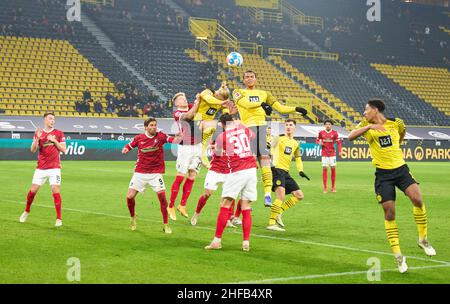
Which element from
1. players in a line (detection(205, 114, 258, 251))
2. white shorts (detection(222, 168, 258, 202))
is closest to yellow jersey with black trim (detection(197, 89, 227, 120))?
players in a line (detection(205, 114, 258, 251))

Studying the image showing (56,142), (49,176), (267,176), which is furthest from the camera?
(267,176)

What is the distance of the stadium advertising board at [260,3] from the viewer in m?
67.2

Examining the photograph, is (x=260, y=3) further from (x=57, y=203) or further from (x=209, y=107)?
(x=57, y=203)

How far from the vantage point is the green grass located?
9.34 meters

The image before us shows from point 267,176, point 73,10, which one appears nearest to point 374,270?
point 267,176

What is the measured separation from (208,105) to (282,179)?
222 centimetres

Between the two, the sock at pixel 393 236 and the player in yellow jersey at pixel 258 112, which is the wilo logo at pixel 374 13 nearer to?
the player in yellow jersey at pixel 258 112

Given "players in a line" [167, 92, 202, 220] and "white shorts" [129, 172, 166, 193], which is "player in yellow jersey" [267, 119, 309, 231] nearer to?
"players in a line" [167, 92, 202, 220]

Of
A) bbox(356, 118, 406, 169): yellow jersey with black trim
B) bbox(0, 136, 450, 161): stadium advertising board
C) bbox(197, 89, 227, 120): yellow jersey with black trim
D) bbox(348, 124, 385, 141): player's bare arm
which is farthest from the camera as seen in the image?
bbox(0, 136, 450, 161): stadium advertising board

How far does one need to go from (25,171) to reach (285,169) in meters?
18.5

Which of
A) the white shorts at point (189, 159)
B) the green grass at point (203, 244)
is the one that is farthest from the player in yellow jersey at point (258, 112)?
the white shorts at point (189, 159)

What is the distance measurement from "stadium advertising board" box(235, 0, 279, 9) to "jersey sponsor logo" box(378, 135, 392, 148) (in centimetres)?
5804

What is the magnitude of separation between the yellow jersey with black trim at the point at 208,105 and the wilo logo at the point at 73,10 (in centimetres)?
4086

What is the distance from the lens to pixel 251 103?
14.6 m
